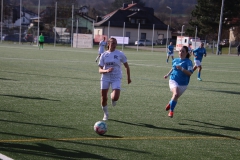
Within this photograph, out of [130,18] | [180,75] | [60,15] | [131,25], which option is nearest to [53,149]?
[180,75]

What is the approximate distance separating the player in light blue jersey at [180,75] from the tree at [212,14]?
65485 millimetres

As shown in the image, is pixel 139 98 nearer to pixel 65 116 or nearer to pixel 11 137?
pixel 65 116

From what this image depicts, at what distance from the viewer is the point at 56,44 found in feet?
229

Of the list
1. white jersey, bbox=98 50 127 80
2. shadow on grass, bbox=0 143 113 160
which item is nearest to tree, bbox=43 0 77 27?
white jersey, bbox=98 50 127 80

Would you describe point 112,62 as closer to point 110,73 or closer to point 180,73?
point 110,73

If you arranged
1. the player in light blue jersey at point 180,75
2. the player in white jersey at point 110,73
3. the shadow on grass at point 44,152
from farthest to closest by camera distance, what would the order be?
1. the player in light blue jersey at point 180,75
2. the player in white jersey at point 110,73
3. the shadow on grass at point 44,152

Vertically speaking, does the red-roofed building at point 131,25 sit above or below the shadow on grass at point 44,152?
above

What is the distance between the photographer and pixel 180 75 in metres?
11.0

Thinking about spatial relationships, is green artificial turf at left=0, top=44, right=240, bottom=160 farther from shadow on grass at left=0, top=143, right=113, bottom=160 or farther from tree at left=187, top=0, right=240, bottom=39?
tree at left=187, top=0, right=240, bottom=39

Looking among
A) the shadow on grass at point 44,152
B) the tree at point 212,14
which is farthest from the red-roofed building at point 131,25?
the shadow on grass at point 44,152

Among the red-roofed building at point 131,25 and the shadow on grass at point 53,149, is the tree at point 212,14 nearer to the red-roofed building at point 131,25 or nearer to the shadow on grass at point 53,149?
the red-roofed building at point 131,25

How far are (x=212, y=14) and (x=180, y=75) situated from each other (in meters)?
67.7

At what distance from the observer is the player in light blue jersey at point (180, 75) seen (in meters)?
10.8

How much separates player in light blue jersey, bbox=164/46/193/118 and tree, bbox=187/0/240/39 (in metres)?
65.5
